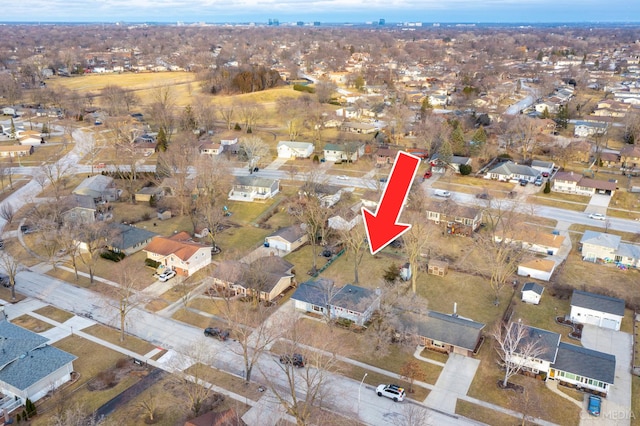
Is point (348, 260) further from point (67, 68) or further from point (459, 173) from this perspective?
point (67, 68)

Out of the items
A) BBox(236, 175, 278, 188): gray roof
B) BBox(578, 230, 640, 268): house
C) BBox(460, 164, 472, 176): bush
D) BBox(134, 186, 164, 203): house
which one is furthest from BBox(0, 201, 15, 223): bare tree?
BBox(578, 230, 640, 268): house

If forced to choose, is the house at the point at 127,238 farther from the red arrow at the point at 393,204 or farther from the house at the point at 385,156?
the red arrow at the point at 393,204

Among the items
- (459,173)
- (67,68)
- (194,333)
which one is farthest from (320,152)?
(67,68)

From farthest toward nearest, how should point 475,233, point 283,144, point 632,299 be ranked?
point 283,144 < point 475,233 < point 632,299

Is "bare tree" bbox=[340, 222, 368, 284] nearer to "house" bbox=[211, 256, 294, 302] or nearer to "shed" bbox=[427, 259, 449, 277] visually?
"house" bbox=[211, 256, 294, 302]

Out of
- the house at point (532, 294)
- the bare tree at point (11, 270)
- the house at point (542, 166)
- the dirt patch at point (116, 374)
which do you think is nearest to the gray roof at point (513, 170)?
the house at point (542, 166)

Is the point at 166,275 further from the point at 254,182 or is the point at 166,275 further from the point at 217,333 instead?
the point at 254,182
